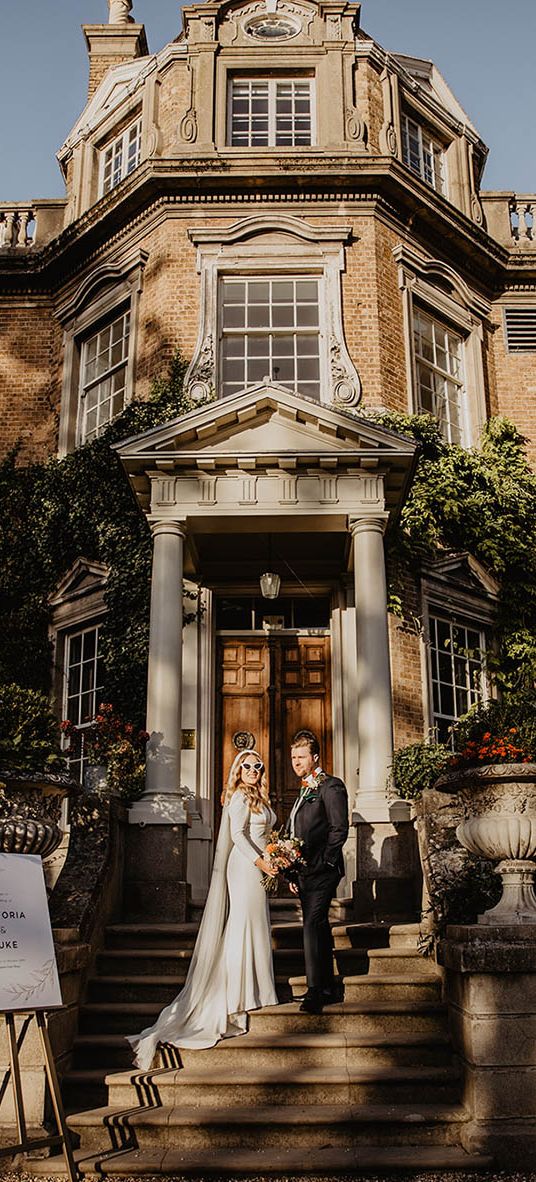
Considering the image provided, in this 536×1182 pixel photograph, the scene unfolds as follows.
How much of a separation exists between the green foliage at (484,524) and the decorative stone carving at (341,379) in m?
0.36

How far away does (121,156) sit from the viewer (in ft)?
48.7

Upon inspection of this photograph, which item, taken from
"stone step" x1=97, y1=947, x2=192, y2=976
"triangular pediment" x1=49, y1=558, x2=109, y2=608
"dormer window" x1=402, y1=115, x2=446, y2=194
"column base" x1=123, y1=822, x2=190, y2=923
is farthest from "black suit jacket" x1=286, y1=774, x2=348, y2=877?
"dormer window" x1=402, y1=115, x2=446, y2=194

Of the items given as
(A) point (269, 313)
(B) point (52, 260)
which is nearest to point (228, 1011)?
(A) point (269, 313)

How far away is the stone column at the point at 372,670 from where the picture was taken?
902 cm

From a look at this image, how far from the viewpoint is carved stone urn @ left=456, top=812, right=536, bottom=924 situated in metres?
6.06

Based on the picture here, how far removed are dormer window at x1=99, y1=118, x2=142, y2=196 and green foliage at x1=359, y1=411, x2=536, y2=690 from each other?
5691mm

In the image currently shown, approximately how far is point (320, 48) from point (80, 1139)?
13.4m

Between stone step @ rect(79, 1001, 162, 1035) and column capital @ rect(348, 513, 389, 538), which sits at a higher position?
column capital @ rect(348, 513, 389, 538)

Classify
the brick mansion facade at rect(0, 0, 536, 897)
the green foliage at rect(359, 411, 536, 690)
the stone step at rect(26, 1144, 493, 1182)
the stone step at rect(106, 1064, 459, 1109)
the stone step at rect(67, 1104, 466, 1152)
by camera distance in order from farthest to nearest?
the green foliage at rect(359, 411, 536, 690), the brick mansion facade at rect(0, 0, 536, 897), the stone step at rect(106, 1064, 459, 1109), the stone step at rect(67, 1104, 466, 1152), the stone step at rect(26, 1144, 493, 1182)

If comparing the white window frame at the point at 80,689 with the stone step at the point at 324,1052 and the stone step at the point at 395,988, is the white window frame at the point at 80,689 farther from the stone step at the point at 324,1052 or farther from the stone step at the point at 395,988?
the stone step at the point at 324,1052

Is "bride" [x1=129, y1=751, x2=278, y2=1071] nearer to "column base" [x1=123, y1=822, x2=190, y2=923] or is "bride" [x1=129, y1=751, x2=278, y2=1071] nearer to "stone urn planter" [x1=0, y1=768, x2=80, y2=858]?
"stone urn planter" [x1=0, y1=768, x2=80, y2=858]

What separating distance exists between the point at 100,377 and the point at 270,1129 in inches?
400

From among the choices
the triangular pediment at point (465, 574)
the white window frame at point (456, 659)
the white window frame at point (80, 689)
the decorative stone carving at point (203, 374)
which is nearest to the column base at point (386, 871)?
the white window frame at point (456, 659)

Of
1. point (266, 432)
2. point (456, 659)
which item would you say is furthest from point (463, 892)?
point (456, 659)
